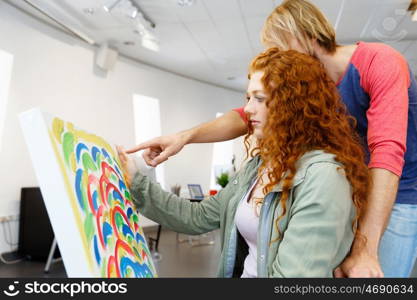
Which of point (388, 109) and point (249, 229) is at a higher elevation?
point (388, 109)

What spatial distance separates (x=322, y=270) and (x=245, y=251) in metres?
0.32

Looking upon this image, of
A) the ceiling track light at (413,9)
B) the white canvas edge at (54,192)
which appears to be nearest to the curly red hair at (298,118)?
the white canvas edge at (54,192)

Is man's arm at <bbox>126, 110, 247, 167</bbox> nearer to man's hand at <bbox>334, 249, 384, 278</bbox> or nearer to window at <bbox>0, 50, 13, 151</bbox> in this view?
man's hand at <bbox>334, 249, 384, 278</bbox>

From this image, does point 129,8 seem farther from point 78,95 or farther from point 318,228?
point 318,228

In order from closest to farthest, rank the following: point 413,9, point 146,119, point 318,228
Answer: point 318,228, point 413,9, point 146,119

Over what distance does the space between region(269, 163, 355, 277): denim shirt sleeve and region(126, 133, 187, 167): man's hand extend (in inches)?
18.4

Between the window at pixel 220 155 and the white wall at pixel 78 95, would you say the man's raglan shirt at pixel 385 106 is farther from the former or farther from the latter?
the window at pixel 220 155

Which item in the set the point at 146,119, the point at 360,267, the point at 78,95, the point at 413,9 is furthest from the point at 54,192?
the point at 146,119

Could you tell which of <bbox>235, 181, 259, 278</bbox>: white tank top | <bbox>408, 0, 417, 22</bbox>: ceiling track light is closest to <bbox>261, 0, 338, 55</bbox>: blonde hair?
<bbox>235, 181, 259, 278</bbox>: white tank top

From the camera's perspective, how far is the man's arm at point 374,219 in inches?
31.6

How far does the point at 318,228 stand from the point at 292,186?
0.39 ft

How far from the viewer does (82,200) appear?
2.21 feet

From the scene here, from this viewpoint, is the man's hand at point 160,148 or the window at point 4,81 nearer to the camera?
the man's hand at point 160,148

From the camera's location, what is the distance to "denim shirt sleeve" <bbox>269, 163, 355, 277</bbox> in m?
0.76
